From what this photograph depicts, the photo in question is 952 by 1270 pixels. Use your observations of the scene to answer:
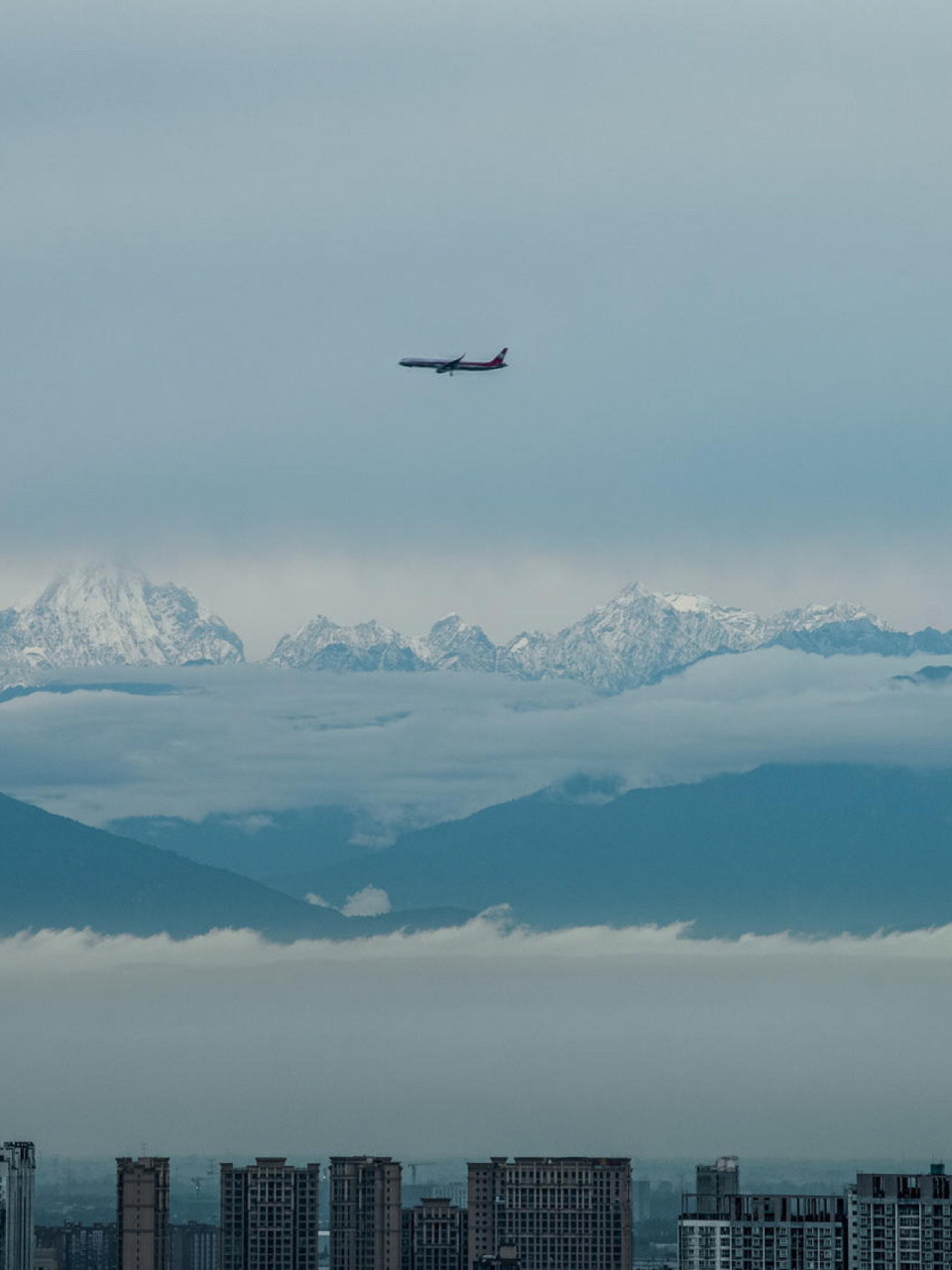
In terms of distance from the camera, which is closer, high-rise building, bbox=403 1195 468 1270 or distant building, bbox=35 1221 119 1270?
high-rise building, bbox=403 1195 468 1270

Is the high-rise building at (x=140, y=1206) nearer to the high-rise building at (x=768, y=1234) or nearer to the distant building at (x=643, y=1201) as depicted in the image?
the distant building at (x=643, y=1201)

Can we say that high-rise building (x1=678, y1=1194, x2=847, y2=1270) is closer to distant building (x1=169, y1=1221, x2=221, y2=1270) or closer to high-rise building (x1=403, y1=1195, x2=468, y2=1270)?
high-rise building (x1=403, y1=1195, x2=468, y2=1270)

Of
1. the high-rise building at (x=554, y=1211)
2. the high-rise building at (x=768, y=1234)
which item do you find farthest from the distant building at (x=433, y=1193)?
the high-rise building at (x=768, y=1234)

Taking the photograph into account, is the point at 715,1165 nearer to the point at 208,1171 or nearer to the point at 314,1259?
the point at 314,1259

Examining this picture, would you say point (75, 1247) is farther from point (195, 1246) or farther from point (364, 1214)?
point (364, 1214)

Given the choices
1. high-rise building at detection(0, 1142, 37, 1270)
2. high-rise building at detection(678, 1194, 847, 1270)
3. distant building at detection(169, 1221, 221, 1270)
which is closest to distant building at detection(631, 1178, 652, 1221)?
distant building at detection(169, 1221, 221, 1270)

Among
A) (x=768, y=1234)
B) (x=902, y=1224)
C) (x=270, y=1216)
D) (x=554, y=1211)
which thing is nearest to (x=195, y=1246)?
(x=270, y=1216)

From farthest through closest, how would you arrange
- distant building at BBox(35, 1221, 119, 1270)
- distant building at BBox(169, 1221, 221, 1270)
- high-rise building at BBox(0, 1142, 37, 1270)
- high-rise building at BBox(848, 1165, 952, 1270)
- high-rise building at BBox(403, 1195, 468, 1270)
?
distant building at BBox(35, 1221, 119, 1270) → distant building at BBox(169, 1221, 221, 1270) → high-rise building at BBox(403, 1195, 468, 1270) → high-rise building at BBox(0, 1142, 37, 1270) → high-rise building at BBox(848, 1165, 952, 1270)
